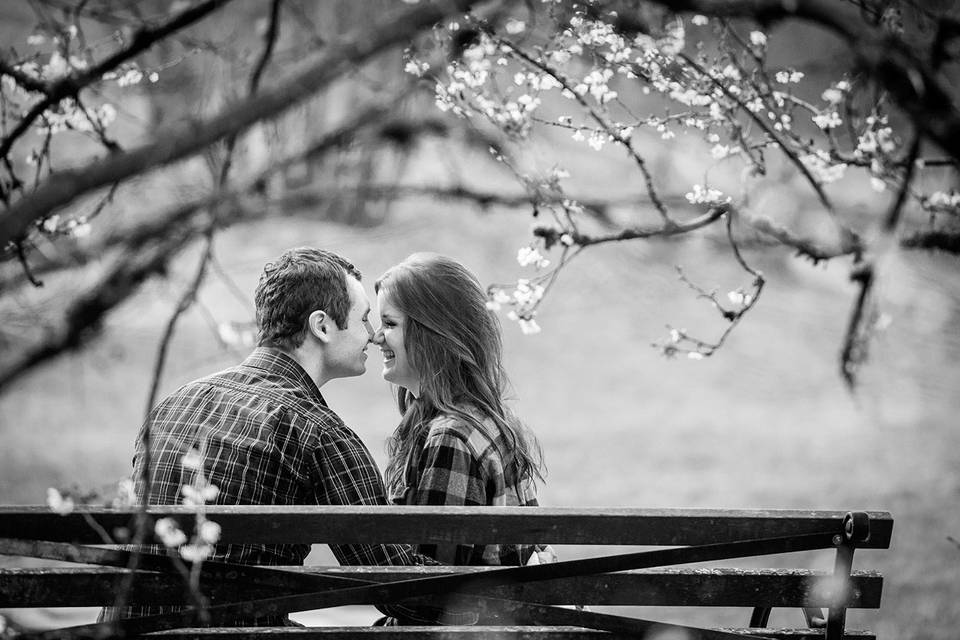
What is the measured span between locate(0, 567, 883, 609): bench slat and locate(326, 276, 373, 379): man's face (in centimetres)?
79

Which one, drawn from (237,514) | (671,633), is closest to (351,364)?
(237,514)

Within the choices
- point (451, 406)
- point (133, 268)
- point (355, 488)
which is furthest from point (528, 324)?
point (133, 268)

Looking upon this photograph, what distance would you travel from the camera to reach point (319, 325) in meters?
2.95

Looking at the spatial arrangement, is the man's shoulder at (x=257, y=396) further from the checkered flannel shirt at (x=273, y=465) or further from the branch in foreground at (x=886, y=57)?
the branch in foreground at (x=886, y=57)

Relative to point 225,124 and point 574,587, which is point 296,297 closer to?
point 574,587

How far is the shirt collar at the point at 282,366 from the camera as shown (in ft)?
9.36

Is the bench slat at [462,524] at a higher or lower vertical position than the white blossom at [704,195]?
lower

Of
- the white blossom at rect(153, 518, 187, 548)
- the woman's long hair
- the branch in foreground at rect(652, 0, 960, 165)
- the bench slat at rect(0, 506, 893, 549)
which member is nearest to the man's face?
the woman's long hair

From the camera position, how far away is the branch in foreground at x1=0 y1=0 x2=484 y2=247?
136 centimetres

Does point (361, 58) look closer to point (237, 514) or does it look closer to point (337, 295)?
point (237, 514)

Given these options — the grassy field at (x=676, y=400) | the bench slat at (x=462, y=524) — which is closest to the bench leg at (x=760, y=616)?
the bench slat at (x=462, y=524)

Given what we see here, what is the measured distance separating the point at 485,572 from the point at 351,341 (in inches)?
37.8

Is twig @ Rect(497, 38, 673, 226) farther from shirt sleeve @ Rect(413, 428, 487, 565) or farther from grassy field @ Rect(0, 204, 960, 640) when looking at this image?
grassy field @ Rect(0, 204, 960, 640)

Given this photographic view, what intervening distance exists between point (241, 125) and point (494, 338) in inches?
70.5
